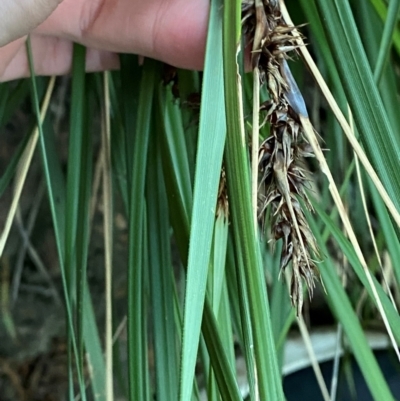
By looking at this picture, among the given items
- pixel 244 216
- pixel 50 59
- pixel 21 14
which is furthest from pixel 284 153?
pixel 50 59

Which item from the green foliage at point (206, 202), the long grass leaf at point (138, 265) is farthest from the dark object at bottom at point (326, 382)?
the long grass leaf at point (138, 265)

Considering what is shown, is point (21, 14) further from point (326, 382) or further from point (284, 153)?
point (326, 382)

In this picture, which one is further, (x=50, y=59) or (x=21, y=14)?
(x=50, y=59)

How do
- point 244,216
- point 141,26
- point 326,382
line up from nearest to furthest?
point 244,216, point 141,26, point 326,382

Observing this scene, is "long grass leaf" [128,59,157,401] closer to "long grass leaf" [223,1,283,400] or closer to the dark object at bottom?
"long grass leaf" [223,1,283,400]

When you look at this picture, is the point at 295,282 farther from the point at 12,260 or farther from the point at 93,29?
the point at 12,260

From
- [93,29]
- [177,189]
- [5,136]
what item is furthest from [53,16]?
[5,136]

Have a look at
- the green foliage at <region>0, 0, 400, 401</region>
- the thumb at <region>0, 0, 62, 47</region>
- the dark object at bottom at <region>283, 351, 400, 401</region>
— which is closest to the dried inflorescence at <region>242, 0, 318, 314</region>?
the green foliage at <region>0, 0, 400, 401</region>
